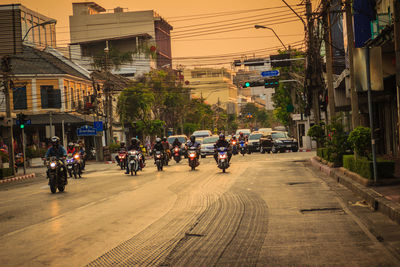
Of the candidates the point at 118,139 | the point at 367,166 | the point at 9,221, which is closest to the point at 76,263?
the point at 9,221

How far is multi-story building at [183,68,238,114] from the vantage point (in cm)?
16400

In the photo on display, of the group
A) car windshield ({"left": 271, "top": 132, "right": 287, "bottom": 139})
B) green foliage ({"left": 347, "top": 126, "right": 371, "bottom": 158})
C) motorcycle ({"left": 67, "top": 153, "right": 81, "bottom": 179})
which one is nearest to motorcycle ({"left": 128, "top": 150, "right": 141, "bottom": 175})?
motorcycle ({"left": 67, "top": 153, "right": 81, "bottom": 179})

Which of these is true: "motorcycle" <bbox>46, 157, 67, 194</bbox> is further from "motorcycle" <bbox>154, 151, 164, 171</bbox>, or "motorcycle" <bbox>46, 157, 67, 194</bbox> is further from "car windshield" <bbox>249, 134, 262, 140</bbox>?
"car windshield" <bbox>249, 134, 262, 140</bbox>

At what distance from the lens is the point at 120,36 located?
10600cm

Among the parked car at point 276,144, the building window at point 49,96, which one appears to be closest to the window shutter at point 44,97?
the building window at point 49,96

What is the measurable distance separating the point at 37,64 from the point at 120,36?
4784 cm

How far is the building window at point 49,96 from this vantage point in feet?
188

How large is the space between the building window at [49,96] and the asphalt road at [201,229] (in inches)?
1594

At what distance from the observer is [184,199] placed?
51.5 feet

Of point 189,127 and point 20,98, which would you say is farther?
point 189,127

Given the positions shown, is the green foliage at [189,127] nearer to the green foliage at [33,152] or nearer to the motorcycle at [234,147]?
the green foliage at [33,152]

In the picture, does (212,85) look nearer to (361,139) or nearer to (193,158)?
(193,158)

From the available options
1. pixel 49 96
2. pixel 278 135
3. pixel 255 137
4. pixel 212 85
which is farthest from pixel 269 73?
pixel 212 85

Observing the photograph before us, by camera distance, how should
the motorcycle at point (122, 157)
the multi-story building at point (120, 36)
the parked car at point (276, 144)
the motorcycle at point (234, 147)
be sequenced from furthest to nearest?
the multi-story building at point (120, 36)
the parked car at point (276, 144)
the motorcycle at point (234, 147)
the motorcycle at point (122, 157)
